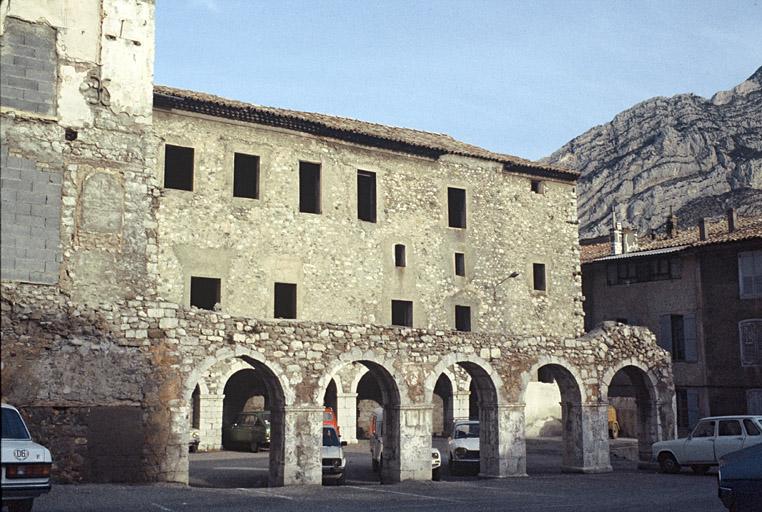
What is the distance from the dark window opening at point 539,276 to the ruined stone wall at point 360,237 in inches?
9.7

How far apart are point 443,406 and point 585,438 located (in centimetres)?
1247

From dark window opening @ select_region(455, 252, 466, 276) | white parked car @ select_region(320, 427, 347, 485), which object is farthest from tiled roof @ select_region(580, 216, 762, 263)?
white parked car @ select_region(320, 427, 347, 485)

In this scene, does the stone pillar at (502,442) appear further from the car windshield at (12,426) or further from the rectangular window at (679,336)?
the rectangular window at (679,336)

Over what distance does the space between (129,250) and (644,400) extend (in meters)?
14.1

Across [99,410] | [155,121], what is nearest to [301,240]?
[155,121]

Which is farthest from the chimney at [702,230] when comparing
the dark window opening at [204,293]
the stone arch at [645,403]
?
the dark window opening at [204,293]

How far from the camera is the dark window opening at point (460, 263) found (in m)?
29.4

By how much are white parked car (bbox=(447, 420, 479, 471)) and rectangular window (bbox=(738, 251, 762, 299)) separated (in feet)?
47.9

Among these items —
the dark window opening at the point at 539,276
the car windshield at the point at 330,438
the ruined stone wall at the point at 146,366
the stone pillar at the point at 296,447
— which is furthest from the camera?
the dark window opening at the point at 539,276

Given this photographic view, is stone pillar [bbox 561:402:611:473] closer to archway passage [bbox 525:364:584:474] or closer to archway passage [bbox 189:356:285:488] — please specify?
archway passage [bbox 525:364:584:474]

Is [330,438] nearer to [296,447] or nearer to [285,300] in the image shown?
[296,447]

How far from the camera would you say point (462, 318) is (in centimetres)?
2969

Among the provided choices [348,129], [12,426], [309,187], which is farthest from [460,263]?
[12,426]

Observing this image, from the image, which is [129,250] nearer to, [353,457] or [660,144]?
[353,457]
